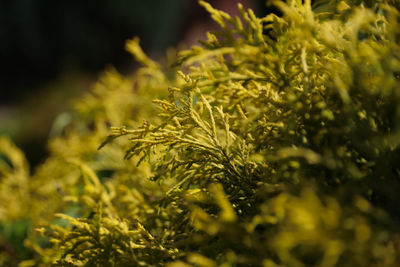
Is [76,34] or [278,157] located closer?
[278,157]

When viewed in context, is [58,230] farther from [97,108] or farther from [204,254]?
[97,108]

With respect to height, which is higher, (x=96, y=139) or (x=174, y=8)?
(x=174, y=8)

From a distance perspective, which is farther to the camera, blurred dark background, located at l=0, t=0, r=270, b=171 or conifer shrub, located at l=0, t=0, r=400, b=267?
blurred dark background, located at l=0, t=0, r=270, b=171

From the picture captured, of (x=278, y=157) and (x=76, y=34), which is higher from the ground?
(x=76, y=34)

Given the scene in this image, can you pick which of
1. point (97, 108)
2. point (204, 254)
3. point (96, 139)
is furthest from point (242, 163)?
point (97, 108)

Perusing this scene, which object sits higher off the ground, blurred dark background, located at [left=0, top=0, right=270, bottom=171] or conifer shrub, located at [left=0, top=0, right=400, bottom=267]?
blurred dark background, located at [left=0, top=0, right=270, bottom=171]
